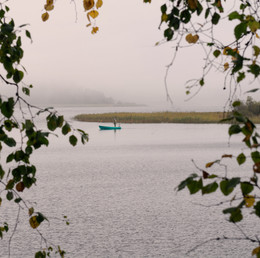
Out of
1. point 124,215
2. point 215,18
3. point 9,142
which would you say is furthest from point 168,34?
point 124,215

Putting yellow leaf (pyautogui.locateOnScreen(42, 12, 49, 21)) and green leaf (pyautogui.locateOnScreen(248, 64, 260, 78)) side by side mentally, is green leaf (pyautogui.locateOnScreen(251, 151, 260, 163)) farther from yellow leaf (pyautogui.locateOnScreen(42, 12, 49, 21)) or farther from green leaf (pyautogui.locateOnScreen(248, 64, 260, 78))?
yellow leaf (pyautogui.locateOnScreen(42, 12, 49, 21))

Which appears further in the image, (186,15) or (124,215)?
(124,215)

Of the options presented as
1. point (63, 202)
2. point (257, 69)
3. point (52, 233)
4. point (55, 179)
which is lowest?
point (55, 179)

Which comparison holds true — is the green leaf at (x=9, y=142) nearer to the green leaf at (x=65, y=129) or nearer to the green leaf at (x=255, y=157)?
the green leaf at (x=65, y=129)

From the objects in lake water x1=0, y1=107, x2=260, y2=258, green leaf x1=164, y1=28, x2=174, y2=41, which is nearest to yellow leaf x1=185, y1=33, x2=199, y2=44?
green leaf x1=164, y1=28, x2=174, y2=41

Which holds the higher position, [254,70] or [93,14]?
[93,14]

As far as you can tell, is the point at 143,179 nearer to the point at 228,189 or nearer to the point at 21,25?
the point at 21,25

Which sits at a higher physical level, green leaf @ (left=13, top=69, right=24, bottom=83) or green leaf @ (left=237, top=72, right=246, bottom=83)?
green leaf @ (left=237, top=72, right=246, bottom=83)

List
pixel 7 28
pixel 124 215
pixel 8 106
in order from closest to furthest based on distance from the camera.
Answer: pixel 8 106
pixel 7 28
pixel 124 215

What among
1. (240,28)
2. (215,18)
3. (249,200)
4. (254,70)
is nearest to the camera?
(249,200)

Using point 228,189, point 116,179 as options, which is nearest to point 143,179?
point 116,179

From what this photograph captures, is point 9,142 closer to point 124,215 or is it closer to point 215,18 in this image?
point 215,18

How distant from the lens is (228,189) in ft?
5.25

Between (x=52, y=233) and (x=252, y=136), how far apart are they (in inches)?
244
